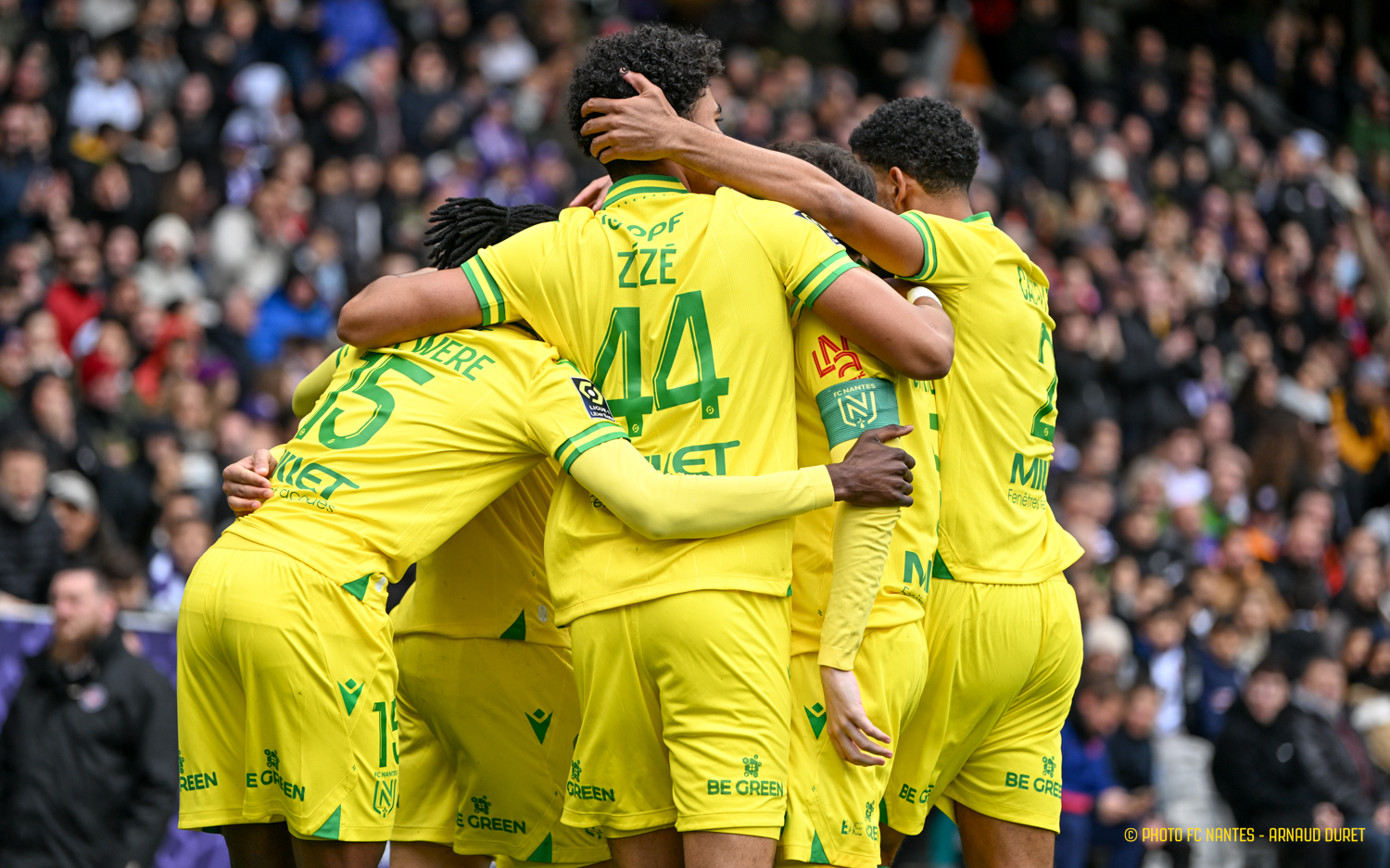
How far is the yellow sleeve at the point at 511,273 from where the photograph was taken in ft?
15.3

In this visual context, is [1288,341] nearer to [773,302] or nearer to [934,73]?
[934,73]

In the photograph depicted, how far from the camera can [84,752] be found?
7648mm

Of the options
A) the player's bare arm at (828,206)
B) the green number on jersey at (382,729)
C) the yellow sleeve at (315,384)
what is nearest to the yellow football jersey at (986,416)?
the player's bare arm at (828,206)

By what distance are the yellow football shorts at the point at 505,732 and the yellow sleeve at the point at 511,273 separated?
47.0 inches

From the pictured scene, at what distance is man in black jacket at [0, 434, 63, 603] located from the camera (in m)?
8.95

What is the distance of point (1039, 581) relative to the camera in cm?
516

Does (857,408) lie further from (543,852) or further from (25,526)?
(25,526)

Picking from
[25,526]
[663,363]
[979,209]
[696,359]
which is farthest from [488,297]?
[979,209]

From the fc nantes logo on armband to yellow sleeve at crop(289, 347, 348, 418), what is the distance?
1645mm

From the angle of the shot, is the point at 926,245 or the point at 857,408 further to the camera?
the point at 926,245

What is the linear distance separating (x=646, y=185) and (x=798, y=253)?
21.9 inches

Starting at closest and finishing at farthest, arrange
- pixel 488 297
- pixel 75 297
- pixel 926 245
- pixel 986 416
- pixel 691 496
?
pixel 691 496
pixel 488 297
pixel 926 245
pixel 986 416
pixel 75 297

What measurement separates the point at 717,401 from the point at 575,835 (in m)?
1.73

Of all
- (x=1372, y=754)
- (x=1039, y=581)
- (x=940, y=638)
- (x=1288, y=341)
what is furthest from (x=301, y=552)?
(x=1288, y=341)
